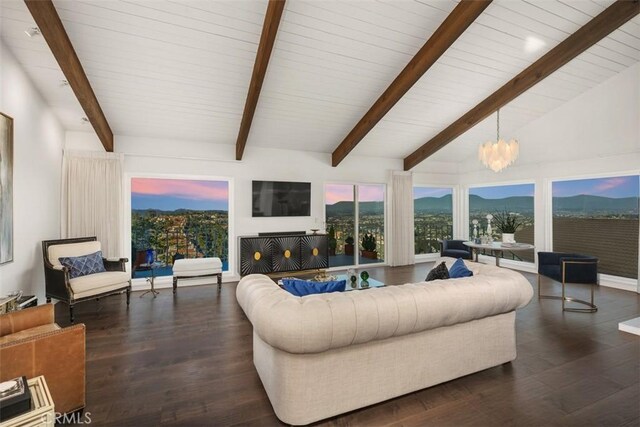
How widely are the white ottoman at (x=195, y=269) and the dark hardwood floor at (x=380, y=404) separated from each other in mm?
1123

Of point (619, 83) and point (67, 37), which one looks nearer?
point (67, 37)

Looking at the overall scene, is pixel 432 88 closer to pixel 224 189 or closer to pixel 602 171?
pixel 602 171

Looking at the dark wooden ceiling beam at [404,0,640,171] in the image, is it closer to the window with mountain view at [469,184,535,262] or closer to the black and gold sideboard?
the window with mountain view at [469,184,535,262]

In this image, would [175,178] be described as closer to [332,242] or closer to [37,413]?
[332,242]

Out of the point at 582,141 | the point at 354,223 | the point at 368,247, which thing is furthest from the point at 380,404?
the point at 582,141

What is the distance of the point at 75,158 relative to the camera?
4594 mm

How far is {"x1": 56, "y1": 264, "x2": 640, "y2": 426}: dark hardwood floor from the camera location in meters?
1.92

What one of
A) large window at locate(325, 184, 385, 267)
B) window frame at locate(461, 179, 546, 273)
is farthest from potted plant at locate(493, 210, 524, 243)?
large window at locate(325, 184, 385, 267)

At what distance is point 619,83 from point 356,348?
614cm

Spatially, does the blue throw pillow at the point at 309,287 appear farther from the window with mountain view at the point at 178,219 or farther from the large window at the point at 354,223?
the large window at the point at 354,223

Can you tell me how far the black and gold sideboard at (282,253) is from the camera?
5289mm

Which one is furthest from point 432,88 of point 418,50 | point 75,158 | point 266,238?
point 75,158

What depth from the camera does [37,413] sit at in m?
1.40

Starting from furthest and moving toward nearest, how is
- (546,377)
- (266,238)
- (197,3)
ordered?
(266,238)
(197,3)
(546,377)
